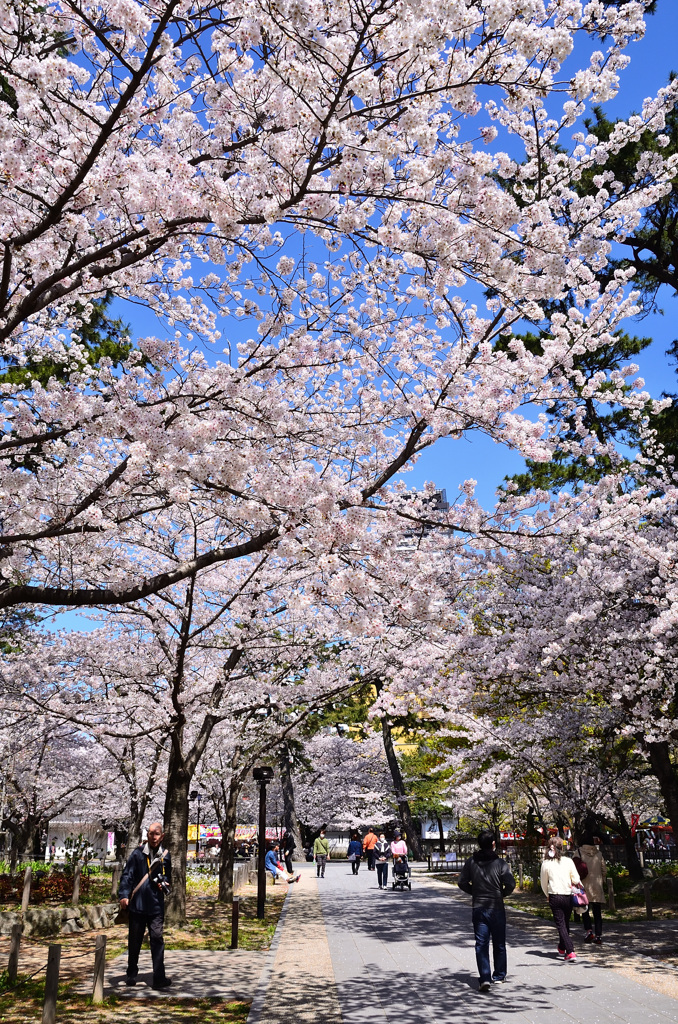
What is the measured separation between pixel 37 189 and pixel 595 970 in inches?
400

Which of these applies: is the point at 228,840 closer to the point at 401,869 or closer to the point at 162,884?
the point at 401,869

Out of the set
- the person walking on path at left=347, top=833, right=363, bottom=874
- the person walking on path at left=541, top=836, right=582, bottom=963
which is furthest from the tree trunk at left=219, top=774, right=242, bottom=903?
the person walking on path at left=347, top=833, right=363, bottom=874

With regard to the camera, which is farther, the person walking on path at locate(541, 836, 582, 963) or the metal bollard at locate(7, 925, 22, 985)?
the person walking on path at locate(541, 836, 582, 963)

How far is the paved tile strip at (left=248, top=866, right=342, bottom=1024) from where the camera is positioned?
7008mm

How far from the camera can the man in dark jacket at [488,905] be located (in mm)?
8172

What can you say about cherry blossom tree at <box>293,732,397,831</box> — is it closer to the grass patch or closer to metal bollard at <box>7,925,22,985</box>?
the grass patch

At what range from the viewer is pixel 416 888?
2166 cm

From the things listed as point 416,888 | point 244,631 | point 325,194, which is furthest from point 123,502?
point 416,888

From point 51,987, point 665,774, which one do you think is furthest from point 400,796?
point 51,987

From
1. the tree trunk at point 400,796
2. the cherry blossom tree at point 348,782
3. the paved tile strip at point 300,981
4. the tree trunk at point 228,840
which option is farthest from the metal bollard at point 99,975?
the cherry blossom tree at point 348,782

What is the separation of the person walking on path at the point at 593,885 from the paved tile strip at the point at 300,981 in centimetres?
396

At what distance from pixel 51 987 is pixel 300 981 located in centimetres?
351

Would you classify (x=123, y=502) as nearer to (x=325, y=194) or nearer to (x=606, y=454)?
(x=325, y=194)

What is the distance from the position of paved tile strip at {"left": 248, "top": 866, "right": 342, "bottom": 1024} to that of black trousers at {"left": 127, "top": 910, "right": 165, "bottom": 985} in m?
1.23
